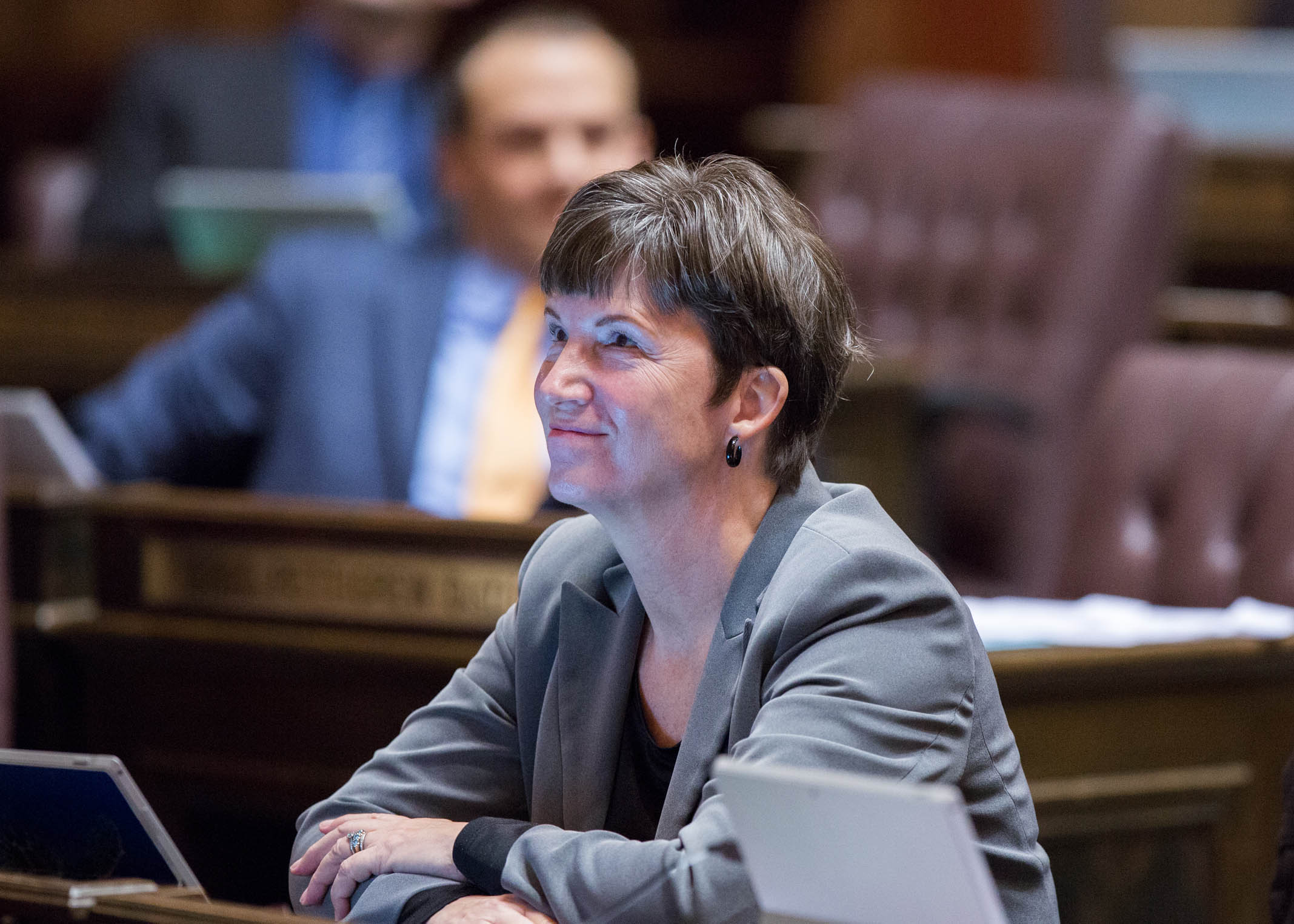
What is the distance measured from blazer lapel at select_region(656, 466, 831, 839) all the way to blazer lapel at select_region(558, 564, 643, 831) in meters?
0.07

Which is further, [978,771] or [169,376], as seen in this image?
[169,376]

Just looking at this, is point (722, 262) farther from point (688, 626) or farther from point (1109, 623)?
point (1109, 623)

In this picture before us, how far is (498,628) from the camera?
170 centimetres

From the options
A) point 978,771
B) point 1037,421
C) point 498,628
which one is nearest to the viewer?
point 978,771

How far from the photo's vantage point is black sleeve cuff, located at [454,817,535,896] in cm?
143

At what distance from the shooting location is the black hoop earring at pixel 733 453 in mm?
1476

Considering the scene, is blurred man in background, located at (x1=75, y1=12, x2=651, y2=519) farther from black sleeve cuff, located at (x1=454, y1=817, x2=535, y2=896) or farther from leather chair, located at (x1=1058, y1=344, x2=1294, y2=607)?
black sleeve cuff, located at (x1=454, y1=817, x2=535, y2=896)

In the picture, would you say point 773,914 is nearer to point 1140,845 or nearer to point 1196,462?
point 1140,845

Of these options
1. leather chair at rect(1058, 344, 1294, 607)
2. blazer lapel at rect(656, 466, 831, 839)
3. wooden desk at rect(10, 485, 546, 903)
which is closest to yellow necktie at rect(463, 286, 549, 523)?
wooden desk at rect(10, 485, 546, 903)

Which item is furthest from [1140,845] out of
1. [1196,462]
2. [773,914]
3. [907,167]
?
[907,167]

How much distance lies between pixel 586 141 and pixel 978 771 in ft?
6.84

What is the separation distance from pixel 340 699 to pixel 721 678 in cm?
114

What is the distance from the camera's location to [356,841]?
155cm

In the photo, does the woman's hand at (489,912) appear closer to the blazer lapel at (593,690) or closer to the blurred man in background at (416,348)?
the blazer lapel at (593,690)
